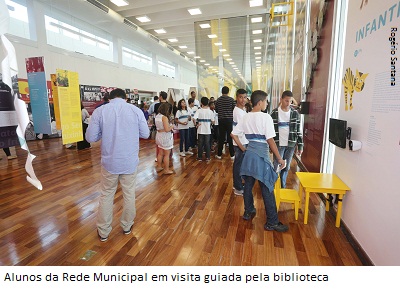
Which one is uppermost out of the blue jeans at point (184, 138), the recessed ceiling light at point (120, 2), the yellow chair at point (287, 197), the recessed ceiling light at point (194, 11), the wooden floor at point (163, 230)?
the recessed ceiling light at point (194, 11)

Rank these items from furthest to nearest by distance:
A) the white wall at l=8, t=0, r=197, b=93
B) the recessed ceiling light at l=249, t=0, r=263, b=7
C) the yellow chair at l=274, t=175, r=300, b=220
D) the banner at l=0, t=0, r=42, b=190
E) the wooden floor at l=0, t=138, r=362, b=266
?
the recessed ceiling light at l=249, t=0, r=263, b=7 → the white wall at l=8, t=0, r=197, b=93 → the yellow chair at l=274, t=175, r=300, b=220 → the wooden floor at l=0, t=138, r=362, b=266 → the banner at l=0, t=0, r=42, b=190

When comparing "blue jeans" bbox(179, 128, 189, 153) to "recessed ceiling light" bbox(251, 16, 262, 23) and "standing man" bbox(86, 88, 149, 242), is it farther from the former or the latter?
"recessed ceiling light" bbox(251, 16, 262, 23)

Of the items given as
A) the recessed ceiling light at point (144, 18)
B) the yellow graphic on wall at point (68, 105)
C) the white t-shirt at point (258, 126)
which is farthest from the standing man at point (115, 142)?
the recessed ceiling light at point (144, 18)

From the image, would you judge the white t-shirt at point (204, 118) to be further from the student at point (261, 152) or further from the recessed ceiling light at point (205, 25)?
the recessed ceiling light at point (205, 25)

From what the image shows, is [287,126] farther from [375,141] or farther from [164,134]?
[164,134]

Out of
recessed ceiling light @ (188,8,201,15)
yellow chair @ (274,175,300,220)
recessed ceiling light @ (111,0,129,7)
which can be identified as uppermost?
recessed ceiling light @ (188,8,201,15)

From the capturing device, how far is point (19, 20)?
6.89 m

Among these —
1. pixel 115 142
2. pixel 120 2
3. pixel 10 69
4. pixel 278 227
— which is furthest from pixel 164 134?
pixel 120 2

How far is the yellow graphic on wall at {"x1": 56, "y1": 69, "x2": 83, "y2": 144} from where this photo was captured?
15.1ft

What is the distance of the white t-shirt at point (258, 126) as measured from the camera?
7.14 feet

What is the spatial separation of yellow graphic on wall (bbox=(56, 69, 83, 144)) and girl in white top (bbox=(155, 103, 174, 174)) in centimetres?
208

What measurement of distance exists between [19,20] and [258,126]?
8312mm

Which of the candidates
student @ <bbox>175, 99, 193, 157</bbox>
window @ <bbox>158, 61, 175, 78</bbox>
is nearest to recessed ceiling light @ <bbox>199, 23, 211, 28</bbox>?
student @ <bbox>175, 99, 193, 157</bbox>

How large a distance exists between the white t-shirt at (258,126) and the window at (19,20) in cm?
774
